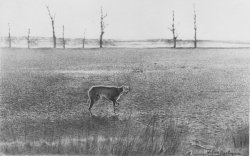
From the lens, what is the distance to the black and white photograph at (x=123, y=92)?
312 inches

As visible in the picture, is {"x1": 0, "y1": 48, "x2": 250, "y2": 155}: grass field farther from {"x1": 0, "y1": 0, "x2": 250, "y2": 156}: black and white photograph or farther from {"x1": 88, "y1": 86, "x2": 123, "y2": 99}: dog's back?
{"x1": 88, "y1": 86, "x2": 123, "y2": 99}: dog's back

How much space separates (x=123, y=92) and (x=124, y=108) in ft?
1.20

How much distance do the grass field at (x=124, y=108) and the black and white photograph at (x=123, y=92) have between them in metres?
0.02

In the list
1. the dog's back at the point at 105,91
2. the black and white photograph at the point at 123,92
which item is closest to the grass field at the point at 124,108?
the black and white photograph at the point at 123,92

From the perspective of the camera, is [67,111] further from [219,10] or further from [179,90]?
[219,10]

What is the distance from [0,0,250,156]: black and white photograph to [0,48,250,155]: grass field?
21mm

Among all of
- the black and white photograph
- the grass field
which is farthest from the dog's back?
the grass field

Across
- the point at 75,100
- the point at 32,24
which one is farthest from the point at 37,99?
the point at 32,24

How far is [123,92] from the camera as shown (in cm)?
906

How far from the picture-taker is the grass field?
788 centimetres

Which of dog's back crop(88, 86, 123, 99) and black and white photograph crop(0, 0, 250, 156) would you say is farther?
dog's back crop(88, 86, 123, 99)

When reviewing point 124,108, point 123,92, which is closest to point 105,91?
point 123,92

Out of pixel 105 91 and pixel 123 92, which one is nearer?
pixel 105 91

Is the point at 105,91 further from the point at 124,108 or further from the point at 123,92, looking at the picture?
the point at 124,108
